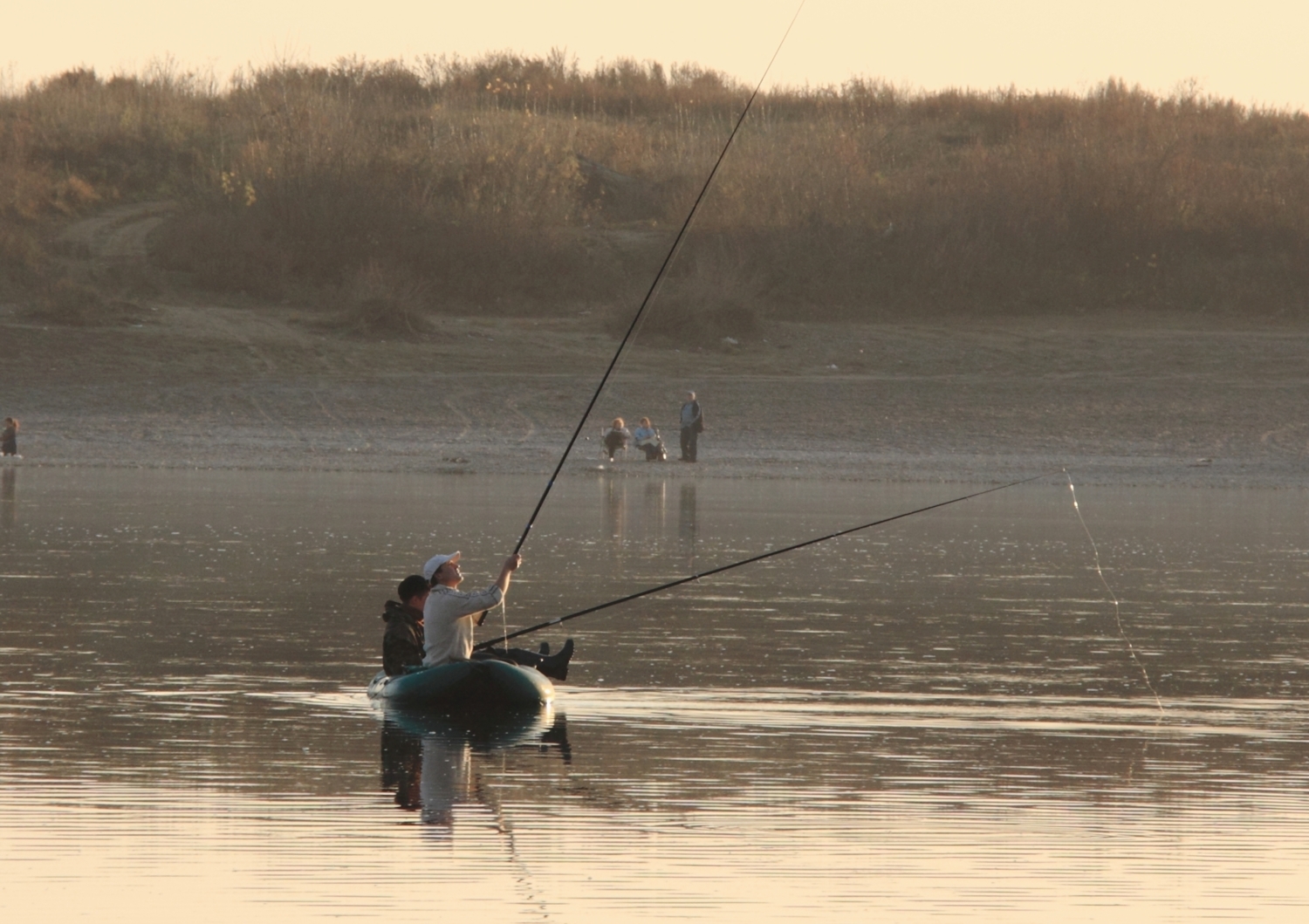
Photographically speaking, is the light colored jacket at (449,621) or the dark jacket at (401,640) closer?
the light colored jacket at (449,621)

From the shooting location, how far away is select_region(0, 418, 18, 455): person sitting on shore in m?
29.8

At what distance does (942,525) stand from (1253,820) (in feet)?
52.0

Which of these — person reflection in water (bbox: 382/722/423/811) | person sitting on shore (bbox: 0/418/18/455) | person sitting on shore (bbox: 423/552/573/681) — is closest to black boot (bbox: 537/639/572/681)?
person sitting on shore (bbox: 423/552/573/681)

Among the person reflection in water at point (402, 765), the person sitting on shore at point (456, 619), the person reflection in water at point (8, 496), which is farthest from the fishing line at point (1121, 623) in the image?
the person reflection in water at point (8, 496)

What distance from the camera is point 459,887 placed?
745 centimetres

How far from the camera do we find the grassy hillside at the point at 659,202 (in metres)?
41.5

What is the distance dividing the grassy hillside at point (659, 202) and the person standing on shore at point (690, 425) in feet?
25.4

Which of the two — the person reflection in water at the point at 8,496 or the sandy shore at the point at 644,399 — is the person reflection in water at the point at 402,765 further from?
the sandy shore at the point at 644,399

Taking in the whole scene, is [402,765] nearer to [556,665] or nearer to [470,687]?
[470,687]

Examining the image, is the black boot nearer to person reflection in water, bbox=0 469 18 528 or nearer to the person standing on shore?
person reflection in water, bbox=0 469 18 528

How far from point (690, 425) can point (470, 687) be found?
19.8 metres

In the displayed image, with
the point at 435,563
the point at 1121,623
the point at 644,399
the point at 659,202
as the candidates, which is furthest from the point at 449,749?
the point at 659,202

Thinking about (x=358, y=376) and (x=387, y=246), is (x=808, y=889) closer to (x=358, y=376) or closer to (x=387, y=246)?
(x=358, y=376)

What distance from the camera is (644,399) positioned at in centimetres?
3441
